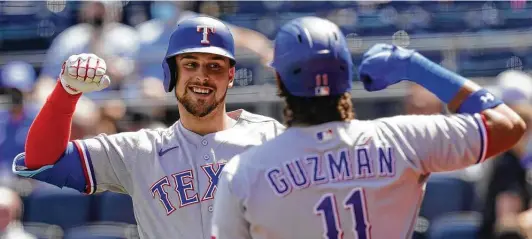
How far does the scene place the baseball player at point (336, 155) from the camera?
231cm

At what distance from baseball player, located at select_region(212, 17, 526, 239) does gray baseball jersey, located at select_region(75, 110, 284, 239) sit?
86 cm

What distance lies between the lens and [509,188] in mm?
4727

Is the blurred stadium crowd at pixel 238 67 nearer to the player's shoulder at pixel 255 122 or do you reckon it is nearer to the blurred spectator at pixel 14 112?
the blurred spectator at pixel 14 112

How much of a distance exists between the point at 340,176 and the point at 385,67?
0.34 m

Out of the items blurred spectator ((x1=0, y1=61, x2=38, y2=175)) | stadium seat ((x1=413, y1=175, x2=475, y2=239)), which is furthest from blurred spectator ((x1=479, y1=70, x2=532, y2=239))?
blurred spectator ((x1=0, y1=61, x2=38, y2=175))

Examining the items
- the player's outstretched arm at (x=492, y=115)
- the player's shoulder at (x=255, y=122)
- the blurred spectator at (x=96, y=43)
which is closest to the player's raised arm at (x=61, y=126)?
the player's shoulder at (x=255, y=122)

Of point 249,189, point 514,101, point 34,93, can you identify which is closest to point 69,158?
point 249,189

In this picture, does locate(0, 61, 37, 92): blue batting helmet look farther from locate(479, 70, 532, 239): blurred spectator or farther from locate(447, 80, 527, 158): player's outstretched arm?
locate(447, 80, 527, 158): player's outstretched arm

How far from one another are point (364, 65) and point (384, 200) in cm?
37

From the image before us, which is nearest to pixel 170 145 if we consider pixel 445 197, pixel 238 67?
pixel 445 197

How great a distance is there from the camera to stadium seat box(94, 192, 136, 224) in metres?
5.43

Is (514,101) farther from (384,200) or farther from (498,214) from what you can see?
(384,200)

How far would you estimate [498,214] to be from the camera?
15.4 ft

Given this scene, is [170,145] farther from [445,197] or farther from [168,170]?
[445,197]
